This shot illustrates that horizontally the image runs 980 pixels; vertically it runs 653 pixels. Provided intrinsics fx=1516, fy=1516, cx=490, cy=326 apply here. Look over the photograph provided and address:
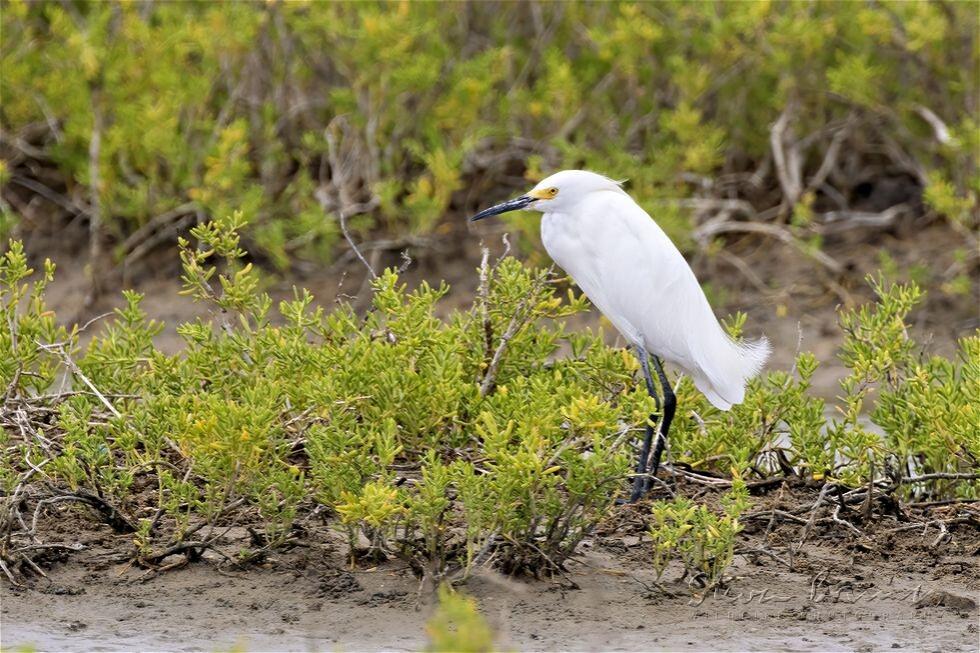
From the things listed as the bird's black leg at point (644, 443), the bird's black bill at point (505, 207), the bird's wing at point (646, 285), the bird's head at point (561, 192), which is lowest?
the bird's black leg at point (644, 443)

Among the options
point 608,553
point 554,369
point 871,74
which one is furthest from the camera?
point 871,74

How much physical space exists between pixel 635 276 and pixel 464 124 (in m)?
3.50

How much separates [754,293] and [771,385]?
3.11 m

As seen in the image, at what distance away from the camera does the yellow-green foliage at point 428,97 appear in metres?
7.95

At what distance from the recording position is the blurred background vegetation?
794 cm

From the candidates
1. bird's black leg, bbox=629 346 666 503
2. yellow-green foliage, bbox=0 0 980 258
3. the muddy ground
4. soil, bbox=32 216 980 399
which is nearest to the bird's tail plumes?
bird's black leg, bbox=629 346 666 503

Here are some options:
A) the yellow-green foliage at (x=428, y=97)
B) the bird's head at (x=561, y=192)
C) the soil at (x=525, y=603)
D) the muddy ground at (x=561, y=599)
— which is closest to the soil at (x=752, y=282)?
the yellow-green foliage at (x=428, y=97)

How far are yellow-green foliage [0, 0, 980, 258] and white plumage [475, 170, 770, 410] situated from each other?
96.6 inches

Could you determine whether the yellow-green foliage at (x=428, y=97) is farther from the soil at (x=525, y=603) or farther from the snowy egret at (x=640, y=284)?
the soil at (x=525, y=603)

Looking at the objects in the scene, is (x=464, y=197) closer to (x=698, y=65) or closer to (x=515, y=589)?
(x=698, y=65)

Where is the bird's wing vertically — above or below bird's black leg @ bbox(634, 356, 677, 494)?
above

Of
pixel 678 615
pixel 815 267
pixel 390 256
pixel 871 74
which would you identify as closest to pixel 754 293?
pixel 815 267

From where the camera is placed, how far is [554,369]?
15.8 ft

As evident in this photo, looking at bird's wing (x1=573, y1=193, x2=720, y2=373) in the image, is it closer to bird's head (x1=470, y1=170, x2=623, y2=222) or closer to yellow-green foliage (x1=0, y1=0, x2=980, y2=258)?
bird's head (x1=470, y1=170, x2=623, y2=222)
